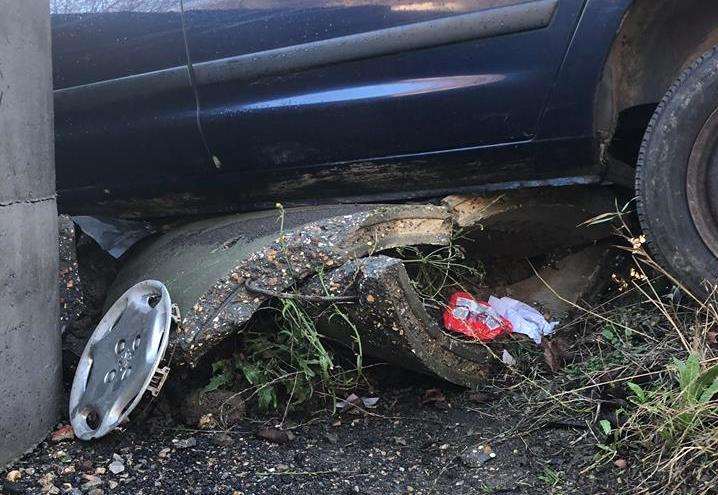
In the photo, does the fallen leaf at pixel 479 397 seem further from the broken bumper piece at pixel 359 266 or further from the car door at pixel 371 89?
the car door at pixel 371 89

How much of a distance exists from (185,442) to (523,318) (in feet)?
4.45

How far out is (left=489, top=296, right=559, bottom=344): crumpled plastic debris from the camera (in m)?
3.03

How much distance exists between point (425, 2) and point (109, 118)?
139 centimetres

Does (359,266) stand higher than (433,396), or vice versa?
(359,266)

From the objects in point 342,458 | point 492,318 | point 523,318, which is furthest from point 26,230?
point 523,318

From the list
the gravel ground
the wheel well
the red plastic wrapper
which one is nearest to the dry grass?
the gravel ground

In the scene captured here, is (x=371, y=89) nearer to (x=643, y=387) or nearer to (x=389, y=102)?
(x=389, y=102)

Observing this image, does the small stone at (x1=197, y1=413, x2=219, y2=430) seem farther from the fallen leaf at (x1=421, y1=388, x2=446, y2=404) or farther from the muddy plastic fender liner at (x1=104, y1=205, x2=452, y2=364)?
the fallen leaf at (x1=421, y1=388, x2=446, y2=404)

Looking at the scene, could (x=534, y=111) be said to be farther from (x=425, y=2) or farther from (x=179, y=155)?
(x=179, y=155)

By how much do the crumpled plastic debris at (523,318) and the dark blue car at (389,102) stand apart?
567mm

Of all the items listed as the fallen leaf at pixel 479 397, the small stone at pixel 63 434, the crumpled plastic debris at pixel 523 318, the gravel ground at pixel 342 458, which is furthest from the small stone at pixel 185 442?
the crumpled plastic debris at pixel 523 318

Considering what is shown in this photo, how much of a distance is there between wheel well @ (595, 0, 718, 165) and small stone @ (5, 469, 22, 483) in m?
2.04

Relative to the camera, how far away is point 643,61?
2.66 meters

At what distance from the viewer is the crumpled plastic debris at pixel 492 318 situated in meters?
2.93
